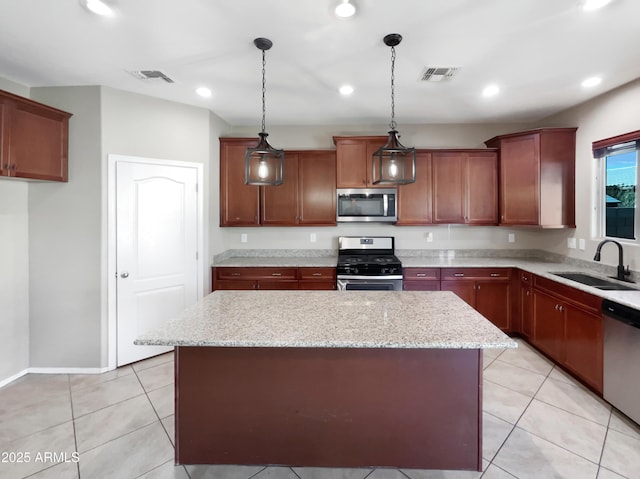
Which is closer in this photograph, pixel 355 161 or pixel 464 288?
pixel 464 288

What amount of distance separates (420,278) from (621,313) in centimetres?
171

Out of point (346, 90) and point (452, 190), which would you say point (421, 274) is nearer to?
point (452, 190)

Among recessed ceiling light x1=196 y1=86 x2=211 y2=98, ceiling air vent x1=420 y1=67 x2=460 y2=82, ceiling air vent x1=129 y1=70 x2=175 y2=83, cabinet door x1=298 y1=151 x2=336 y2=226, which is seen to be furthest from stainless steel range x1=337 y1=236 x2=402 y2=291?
ceiling air vent x1=129 y1=70 x2=175 y2=83

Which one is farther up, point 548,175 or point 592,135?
point 592,135

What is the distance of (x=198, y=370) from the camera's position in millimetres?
1659

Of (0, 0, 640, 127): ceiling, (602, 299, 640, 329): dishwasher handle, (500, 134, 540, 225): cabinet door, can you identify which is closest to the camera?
(0, 0, 640, 127): ceiling

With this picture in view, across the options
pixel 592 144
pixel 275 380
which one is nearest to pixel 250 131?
pixel 275 380

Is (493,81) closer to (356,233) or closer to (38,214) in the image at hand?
(356,233)

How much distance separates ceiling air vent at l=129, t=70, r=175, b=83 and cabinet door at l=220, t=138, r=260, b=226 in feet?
3.55

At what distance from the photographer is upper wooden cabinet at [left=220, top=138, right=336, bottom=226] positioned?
3.81 metres

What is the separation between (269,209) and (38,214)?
7.34 ft

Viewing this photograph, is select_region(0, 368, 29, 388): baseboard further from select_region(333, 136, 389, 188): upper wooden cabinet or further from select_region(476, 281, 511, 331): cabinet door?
select_region(476, 281, 511, 331): cabinet door

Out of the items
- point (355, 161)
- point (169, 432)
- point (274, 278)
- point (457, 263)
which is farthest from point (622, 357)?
point (169, 432)

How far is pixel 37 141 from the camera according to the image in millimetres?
2547
